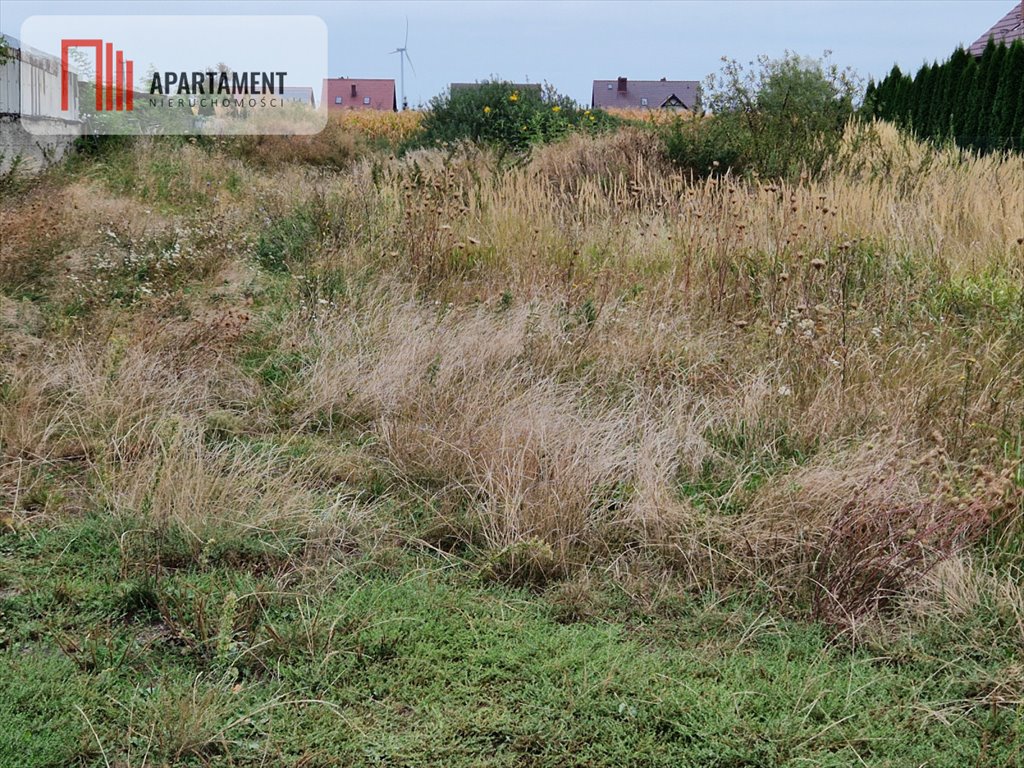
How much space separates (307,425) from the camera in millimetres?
4051

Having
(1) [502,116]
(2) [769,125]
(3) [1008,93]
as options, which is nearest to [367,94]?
(1) [502,116]

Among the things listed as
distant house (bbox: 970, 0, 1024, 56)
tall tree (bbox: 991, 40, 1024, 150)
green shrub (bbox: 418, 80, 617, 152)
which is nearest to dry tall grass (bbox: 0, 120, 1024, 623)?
green shrub (bbox: 418, 80, 617, 152)

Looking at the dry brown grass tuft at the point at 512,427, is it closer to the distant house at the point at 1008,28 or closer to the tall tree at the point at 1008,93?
the tall tree at the point at 1008,93

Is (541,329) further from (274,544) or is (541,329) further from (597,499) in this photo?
(274,544)

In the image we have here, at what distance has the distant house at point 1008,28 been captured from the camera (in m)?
19.5

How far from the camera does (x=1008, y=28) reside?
67.7 ft

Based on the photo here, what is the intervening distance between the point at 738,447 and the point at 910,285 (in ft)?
7.51

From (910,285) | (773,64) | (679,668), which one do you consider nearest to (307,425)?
(679,668)

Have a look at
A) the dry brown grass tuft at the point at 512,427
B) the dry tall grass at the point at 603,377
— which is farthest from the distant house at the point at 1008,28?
the dry brown grass tuft at the point at 512,427

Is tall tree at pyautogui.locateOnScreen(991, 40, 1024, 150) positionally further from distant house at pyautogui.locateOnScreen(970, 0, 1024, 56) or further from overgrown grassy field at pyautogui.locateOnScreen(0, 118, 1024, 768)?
overgrown grassy field at pyautogui.locateOnScreen(0, 118, 1024, 768)

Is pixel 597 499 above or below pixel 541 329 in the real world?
below
